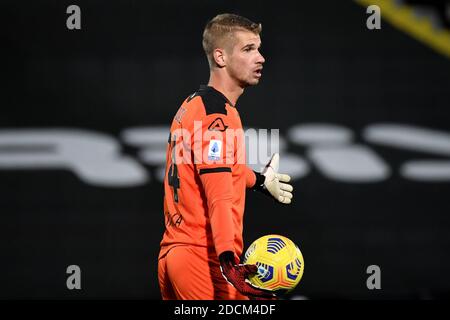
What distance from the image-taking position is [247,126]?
590 centimetres

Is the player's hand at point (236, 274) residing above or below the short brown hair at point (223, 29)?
below

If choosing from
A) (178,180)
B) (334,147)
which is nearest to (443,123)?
(334,147)

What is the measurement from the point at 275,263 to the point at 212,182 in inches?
19.8

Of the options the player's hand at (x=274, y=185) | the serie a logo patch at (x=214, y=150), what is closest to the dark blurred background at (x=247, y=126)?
the player's hand at (x=274, y=185)

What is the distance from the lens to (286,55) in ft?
19.5

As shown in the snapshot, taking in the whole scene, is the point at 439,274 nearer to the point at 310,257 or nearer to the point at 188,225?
the point at 310,257

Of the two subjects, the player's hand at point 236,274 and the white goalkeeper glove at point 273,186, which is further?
the white goalkeeper glove at point 273,186

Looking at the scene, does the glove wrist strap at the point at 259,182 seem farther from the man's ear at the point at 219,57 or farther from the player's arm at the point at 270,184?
the man's ear at the point at 219,57

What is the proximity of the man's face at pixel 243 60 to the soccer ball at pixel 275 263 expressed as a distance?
0.74 metres

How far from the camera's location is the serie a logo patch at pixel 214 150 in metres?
3.43

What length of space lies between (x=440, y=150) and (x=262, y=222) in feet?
4.53

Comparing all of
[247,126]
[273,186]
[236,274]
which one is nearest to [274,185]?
[273,186]

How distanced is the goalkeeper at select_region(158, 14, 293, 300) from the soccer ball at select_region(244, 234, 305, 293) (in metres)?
0.10

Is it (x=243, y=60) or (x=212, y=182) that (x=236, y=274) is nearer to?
(x=212, y=182)
